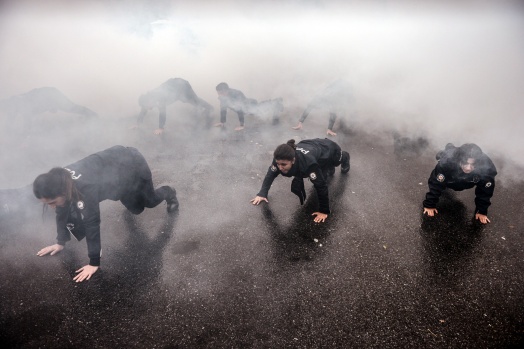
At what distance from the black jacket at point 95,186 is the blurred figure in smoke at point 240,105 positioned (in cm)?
348

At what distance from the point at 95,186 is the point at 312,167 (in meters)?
2.46

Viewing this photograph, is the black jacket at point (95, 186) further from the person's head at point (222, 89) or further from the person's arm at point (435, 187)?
the person's arm at point (435, 187)

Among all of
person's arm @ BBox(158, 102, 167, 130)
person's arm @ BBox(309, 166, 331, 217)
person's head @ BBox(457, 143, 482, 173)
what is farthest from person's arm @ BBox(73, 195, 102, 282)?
person's head @ BBox(457, 143, 482, 173)

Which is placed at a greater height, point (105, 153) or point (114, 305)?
point (105, 153)

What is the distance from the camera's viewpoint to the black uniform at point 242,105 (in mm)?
6684

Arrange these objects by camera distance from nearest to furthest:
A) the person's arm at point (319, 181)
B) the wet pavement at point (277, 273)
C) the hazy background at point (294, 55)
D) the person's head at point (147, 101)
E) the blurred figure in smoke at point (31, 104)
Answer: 1. the wet pavement at point (277, 273)
2. the person's arm at point (319, 181)
3. the blurred figure in smoke at point (31, 104)
4. the person's head at point (147, 101)
5. the hazy background at point (294, 55)

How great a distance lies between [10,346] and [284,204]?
332 centimetres

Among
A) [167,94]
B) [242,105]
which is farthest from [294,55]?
[167,94]

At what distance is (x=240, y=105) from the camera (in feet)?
22.4

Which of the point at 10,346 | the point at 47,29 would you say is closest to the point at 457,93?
the point at 10,346

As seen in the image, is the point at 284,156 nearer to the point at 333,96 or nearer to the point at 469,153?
the point at 469,153

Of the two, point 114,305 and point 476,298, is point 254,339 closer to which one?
point 114,305

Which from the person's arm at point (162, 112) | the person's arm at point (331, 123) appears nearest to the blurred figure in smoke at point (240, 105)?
the person's arm at point (162, 112)

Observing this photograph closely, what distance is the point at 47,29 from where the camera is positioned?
30.1 feet
